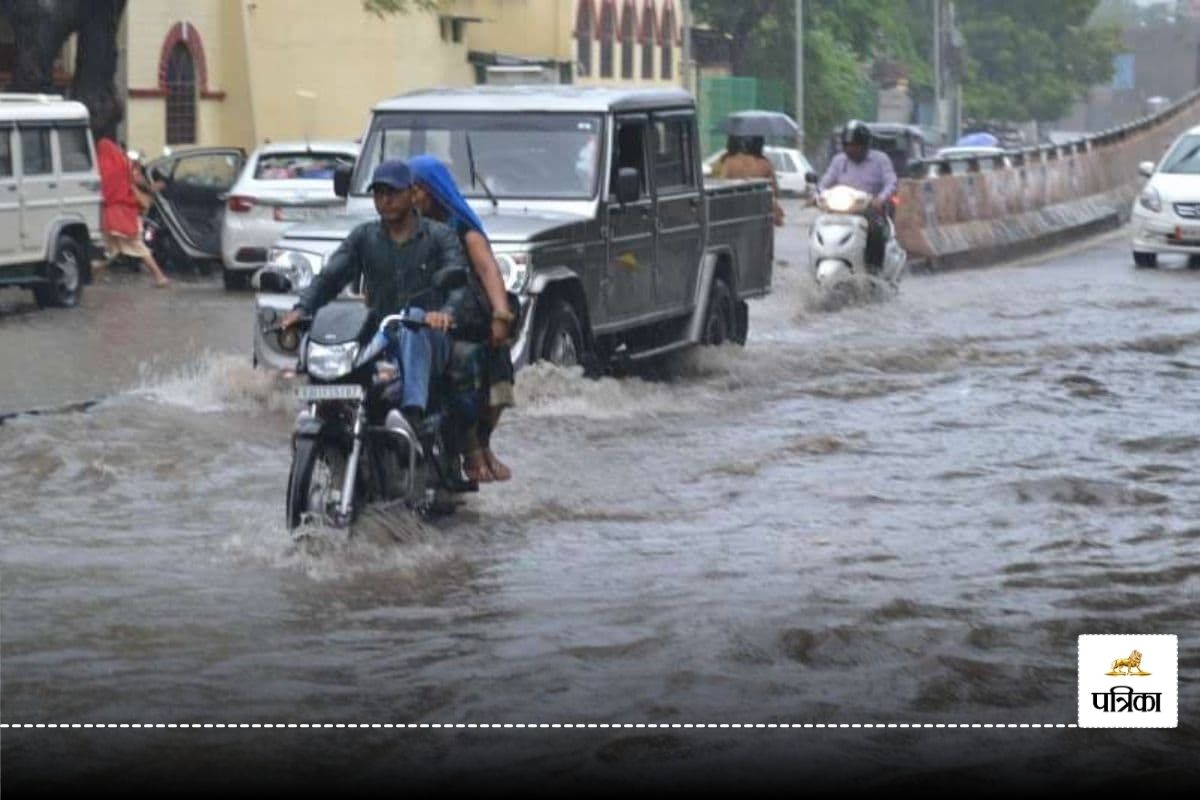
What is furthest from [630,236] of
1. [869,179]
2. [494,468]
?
[869,179]

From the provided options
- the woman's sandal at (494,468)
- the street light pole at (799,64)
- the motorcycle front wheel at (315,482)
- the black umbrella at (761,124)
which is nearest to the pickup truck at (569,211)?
the woman's sandal at (494,468)

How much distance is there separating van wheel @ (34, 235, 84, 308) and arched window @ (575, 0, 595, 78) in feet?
119

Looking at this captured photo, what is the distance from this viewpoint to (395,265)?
33.6ft

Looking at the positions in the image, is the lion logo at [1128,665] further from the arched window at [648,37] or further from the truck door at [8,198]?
the arched window at [648,37]

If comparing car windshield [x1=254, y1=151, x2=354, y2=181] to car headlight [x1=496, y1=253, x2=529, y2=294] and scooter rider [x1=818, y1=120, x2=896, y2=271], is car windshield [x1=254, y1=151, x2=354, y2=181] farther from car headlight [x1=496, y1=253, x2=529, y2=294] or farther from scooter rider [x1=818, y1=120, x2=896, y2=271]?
car headlight [x1=496, y1=253, x2=529, y2=294]

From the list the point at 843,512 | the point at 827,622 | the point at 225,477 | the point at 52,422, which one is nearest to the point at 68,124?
the point at 52,422

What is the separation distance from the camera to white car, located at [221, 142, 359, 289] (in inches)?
1038

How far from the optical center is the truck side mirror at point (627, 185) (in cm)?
1505

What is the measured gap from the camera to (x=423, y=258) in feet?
33.5

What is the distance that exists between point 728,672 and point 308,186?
1954 centimetres

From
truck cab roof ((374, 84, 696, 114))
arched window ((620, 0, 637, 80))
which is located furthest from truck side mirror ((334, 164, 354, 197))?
arched window ((620, 0, 637, 80))

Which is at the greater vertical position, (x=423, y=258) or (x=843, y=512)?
(x=423, y=258)

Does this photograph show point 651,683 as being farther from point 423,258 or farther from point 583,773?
point 423,258

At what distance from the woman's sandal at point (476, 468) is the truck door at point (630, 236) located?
4.80m
